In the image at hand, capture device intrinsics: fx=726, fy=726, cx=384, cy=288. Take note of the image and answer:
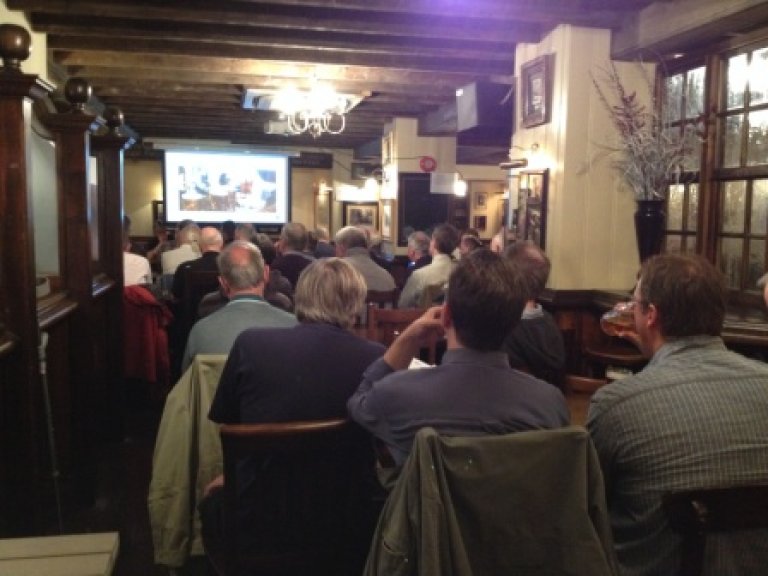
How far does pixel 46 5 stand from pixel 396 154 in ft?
16.4

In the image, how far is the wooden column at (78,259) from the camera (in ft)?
10.6

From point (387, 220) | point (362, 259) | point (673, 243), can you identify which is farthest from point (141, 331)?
point (387, 220)

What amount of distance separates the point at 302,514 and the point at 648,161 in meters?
2.90

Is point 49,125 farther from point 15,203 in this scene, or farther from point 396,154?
point 396,154

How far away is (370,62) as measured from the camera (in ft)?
19.2

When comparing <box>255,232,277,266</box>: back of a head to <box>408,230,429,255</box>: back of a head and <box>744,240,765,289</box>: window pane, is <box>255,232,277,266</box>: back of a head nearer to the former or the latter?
<box>408,230,429,255</box>: back of a head

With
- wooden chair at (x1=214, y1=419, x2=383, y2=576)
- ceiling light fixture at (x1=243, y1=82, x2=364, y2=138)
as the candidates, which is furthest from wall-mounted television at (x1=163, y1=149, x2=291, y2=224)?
wooden chair at (x1=214, y1=419, x2=383, y2=576)

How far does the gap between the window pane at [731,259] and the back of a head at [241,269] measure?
241 cm

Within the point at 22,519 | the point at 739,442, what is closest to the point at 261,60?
the point at 22,519

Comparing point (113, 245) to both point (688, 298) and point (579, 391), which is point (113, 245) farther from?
point (688, 298)

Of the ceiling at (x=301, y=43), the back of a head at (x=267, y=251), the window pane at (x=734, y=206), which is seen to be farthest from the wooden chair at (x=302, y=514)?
the back of a head at (x=267, y=251)

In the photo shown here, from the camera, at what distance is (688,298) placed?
1631 mm

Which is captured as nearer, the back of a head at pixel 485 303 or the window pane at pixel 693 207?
the back of a head at pixel 485 303

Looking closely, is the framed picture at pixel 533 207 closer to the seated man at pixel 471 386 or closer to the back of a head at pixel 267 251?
the back of a head at pixel 267 251
